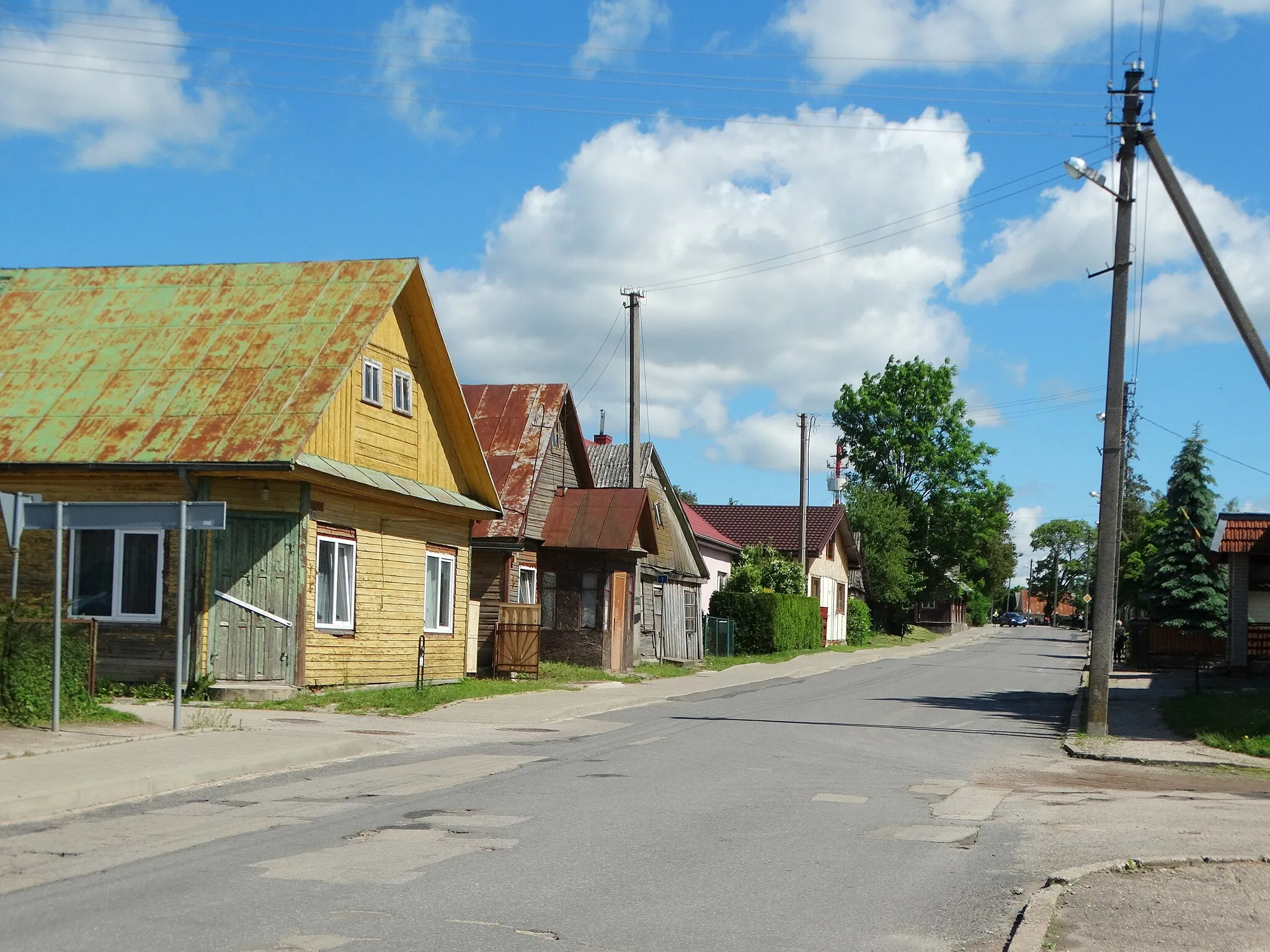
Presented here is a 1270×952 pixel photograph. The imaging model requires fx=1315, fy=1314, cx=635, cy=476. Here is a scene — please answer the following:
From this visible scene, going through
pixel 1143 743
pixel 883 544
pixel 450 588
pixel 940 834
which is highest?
pixel 883 544

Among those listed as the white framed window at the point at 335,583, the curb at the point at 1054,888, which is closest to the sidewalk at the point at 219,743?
the white framed window at the point at 335,583

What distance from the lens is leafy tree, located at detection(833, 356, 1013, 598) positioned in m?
74.8

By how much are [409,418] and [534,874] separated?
645 inches

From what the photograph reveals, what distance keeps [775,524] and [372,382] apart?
137 feet

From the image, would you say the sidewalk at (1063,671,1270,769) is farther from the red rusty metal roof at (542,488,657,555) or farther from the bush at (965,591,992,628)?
the bush at (965,591,992,628)

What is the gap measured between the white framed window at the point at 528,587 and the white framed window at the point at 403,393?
6992 millimetres

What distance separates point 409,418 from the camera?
23438 millimetres

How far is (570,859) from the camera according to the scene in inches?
327

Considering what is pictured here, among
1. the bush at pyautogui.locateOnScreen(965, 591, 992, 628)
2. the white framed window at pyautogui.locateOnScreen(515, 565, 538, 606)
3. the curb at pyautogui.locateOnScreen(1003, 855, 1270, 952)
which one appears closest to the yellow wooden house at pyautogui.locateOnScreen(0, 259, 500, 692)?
the white framed window at pyautogui.locateOnScreen(515, 565, 538, 606)

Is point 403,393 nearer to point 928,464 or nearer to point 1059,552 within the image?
point 928,464

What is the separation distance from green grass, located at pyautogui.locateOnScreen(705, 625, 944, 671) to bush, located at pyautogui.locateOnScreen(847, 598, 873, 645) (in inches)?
21.6

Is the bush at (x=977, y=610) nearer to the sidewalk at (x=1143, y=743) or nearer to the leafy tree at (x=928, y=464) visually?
the leafy tree at (x=928, y=464)

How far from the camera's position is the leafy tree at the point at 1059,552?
171000 mm

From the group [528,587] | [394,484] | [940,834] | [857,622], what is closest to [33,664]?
[394,484]
